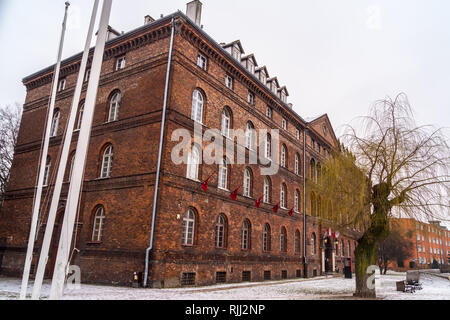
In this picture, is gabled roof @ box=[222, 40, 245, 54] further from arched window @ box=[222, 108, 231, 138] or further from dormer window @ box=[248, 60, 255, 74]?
arched window @ box=[222, 108, 231, 138]

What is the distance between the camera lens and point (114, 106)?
65.1 ft

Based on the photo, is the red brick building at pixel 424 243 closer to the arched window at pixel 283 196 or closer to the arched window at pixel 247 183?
the arched window at pixel 283 196

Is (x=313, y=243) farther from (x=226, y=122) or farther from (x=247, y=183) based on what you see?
(x=226, y=122)

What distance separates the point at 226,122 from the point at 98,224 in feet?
30.2

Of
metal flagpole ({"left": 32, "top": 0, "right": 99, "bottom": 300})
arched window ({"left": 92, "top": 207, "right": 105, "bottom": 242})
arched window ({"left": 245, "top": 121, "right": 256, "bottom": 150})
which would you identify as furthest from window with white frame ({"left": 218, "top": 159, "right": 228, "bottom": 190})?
metal flagpole ({"left": 32, "top": 0, "right": 99, "bottom": 300})

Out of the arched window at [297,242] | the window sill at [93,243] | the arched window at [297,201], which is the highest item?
the arched window at [297,201]

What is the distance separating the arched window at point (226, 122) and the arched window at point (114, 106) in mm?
5974

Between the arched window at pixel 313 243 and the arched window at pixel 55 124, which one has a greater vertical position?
the arched window at pixel 55 124

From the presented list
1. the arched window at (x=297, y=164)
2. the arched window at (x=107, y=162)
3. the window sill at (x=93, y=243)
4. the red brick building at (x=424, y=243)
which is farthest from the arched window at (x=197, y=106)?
the arched window at (x=297, y=164)

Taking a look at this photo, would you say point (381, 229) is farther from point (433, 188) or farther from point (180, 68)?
point (180, 68)

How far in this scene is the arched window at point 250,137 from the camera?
23075 mm

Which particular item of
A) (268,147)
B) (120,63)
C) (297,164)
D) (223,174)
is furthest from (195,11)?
(297,164)

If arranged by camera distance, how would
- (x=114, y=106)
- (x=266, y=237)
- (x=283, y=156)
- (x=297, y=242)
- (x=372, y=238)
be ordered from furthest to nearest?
(x=297, y=242)
(x=283, y=156)
(x=266, y=237)
(x=114, y=106)
(x=372, y=238)
